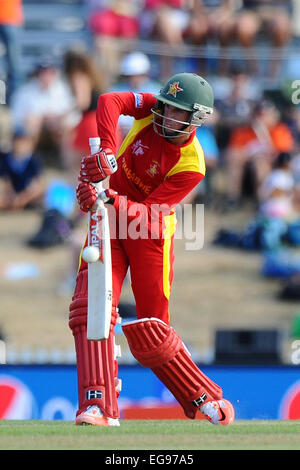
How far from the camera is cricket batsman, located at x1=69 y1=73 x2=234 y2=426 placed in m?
5.61

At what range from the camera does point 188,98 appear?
5711mm

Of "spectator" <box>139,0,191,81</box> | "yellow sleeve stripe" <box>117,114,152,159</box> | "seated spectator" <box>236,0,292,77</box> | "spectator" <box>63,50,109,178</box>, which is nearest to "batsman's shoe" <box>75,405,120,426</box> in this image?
"yellow sleeve stripe" <box>117,114,152,159</box>

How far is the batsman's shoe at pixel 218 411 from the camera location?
6.02 meters

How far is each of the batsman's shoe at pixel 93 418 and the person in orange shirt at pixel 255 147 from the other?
18.2 ft

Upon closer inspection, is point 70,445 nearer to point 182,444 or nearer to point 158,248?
point 182,444

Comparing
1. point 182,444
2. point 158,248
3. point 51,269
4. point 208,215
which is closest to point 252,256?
point 208,215

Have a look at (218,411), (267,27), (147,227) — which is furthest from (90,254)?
(267,27)

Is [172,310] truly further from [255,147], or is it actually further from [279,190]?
[255,147]

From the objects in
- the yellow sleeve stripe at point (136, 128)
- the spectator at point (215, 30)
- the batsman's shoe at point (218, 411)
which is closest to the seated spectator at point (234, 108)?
the spectator at point (215, 30)

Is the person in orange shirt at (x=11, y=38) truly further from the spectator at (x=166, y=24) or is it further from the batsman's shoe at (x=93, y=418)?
the batsman's shoe at (x=93, y=418)

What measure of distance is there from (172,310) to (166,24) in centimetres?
327

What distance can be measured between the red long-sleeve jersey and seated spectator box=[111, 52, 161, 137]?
415 cm

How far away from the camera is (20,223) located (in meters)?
11.0

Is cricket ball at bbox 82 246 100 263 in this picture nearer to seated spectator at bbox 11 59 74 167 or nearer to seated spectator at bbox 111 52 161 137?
seated spectator at bbox 111 52 161 137
